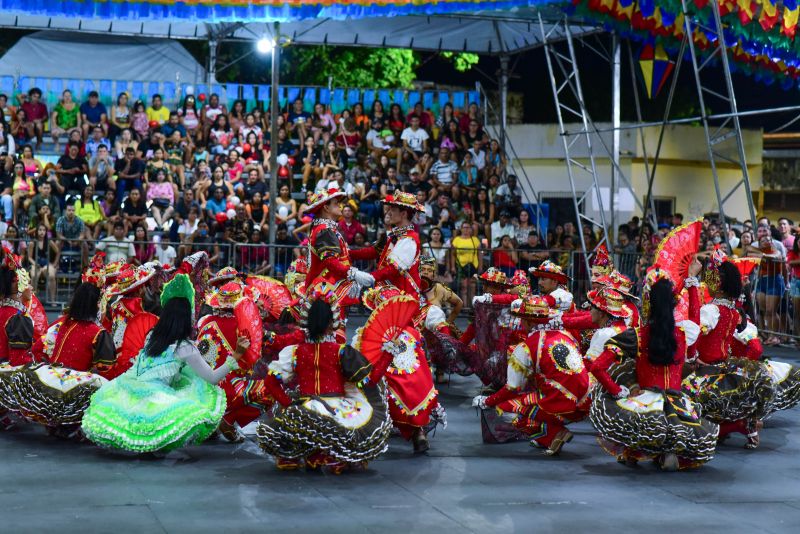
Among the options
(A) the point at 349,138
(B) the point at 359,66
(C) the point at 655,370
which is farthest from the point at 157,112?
(C) the point at 655,370

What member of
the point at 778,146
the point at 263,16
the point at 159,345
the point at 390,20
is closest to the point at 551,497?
the point at 159,345

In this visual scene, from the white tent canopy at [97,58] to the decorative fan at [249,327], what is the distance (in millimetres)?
15397

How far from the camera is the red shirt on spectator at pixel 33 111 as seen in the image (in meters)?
Result: 20.5

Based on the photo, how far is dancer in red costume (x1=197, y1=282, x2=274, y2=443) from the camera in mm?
8203

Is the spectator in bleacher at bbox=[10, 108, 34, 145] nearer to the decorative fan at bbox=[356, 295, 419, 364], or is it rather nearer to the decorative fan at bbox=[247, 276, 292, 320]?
the decorative fan at bbox=[247, 276, 292, 320]

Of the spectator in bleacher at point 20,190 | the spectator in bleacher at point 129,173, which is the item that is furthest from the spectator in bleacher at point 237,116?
the spectator in bleacher at point 20,190

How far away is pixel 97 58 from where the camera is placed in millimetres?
22719

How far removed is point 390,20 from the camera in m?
21.0

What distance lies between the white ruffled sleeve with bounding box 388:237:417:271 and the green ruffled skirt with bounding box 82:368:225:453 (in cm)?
185

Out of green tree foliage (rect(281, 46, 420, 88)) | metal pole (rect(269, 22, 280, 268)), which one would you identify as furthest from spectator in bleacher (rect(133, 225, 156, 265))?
green tree foliage (rect(281, 46, 420, 88))

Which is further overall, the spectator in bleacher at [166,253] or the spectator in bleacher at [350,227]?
the spectator in bleacher at [350,227]

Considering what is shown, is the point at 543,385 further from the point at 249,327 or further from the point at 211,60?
the point at 211,60

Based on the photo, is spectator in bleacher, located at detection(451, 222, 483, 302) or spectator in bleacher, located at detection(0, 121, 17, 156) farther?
spectator in bleacher, located at detection(0, 121, 17, 156)

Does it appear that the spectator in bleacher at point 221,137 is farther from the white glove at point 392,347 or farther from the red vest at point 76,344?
the white glove at point 392,347
